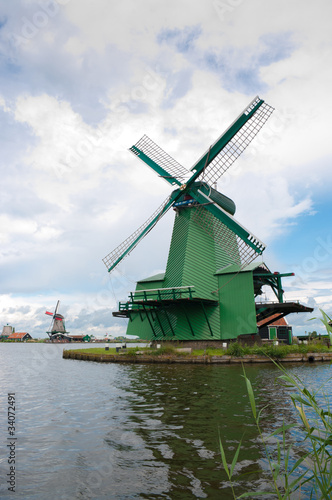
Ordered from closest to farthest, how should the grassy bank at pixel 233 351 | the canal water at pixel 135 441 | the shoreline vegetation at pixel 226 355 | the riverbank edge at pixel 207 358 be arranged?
the canal water at pixel 135 441, the riverbank edge at pixel 207 358, the shoreline vegetation at pixel 226 355, the grassy bank at pixel 233 351

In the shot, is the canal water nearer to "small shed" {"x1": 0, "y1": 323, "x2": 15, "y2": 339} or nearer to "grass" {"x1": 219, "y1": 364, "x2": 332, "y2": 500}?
"grass" {"x1": 219, "y1": 364, "x2": 332, "y2": 500}

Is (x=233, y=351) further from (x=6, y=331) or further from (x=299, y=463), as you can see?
(x=6, y=331)

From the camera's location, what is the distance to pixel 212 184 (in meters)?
29.6

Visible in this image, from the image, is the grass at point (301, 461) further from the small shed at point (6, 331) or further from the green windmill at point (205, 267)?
the small shed at point (6, 331)

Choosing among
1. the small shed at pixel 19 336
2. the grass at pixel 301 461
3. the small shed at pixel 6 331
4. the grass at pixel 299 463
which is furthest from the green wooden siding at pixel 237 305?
the small shed at pixel 6 331

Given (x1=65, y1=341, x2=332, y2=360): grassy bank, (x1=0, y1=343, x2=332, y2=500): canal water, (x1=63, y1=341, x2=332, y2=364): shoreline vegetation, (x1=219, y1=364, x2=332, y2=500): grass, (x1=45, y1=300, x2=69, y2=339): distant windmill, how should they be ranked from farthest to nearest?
(x1=45, y1=300, x2=69, y2=339): distant windmill < (x1=65, y1=341, x2=332, y2=360): grassy bank < (x1=63, y1=341, x2=332, y2=364): shoreline vegetation < (x1=0, y1=343, x2=332, y2=500): canal water < (x1=219, y1=364, x2=332, y2=500): grass

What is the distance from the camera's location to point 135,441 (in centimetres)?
708

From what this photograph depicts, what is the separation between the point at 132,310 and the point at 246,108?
19.6 m

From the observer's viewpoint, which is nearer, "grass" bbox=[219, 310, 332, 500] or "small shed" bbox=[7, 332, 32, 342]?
"grass" bbox=[219, 310, 332, 500]

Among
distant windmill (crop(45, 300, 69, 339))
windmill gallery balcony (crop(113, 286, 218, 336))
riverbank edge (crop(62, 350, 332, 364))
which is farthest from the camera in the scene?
distant windmill (crop(45, 300, 69, 339))

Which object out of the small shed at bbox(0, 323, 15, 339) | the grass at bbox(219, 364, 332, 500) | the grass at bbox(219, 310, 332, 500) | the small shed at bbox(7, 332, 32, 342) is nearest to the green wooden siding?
A: the grass at bbox(219, 310, 332, 500)

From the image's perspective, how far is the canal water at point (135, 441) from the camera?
201 inches

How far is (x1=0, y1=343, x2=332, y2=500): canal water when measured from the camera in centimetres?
511

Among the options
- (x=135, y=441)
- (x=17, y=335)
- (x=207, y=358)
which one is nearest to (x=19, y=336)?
(x=17, y=335)
